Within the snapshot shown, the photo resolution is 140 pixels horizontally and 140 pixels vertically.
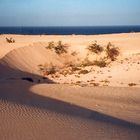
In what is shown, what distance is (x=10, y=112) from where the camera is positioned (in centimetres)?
1128

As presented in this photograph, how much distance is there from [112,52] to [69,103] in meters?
16.4

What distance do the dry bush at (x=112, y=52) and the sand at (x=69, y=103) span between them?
2138 millimetres

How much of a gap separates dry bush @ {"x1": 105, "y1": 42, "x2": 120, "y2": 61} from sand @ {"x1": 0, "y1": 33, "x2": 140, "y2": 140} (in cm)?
214

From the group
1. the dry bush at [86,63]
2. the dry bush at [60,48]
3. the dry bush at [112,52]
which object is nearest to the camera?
the dry bush at [86,63]

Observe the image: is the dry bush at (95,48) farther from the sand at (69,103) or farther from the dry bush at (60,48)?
the sand at (69,103)

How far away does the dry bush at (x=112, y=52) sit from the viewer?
29812mm

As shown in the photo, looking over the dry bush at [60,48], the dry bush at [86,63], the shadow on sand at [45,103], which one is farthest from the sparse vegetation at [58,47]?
the shadow on sand at [45,103]

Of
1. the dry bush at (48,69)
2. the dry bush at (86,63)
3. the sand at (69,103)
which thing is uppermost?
the sand at (69,103)

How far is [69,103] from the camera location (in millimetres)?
14398

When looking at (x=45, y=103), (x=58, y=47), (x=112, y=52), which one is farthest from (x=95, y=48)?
(x=45, y=103)

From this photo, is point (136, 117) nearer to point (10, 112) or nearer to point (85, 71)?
point (10, 112)

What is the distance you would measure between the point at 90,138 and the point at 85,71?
49.2ft

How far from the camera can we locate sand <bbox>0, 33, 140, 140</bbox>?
1005cm

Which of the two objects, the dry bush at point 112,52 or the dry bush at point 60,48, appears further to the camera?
the dry bush at point 60,48
